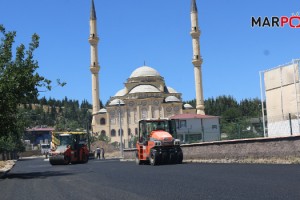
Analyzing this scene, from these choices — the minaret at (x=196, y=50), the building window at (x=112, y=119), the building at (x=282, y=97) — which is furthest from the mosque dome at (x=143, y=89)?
the building at (x=282, y=97)

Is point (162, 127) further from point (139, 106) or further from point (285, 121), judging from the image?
point (139, 106)

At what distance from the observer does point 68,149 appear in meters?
30.7

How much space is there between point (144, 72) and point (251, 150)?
81535 millimetres

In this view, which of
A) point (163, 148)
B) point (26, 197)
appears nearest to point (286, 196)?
point (26, 197)

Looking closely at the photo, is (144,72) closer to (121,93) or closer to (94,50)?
(121,93)

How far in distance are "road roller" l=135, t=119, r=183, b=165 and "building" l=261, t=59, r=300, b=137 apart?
442 centimetres

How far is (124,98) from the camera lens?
95.2 metres

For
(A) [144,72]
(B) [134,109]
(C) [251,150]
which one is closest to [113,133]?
(B) [134,109]

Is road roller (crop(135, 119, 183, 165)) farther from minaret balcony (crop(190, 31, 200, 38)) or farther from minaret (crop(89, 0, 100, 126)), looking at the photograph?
minaret (crop(89, 0, 100, 126))

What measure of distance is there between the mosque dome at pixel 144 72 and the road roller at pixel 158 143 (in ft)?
248

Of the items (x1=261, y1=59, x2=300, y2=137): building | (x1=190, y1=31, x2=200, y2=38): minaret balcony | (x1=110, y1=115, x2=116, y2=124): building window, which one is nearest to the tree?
(x1=261, y1=59, x2=300, y2=137): building

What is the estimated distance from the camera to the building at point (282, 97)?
22.8m

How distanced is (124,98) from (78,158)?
63418mm

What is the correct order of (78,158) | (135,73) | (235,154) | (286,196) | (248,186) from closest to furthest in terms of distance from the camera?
1. (286,196)
2. (248,186)
3. (235,154)
4. (78,158)
5. (135,73)
